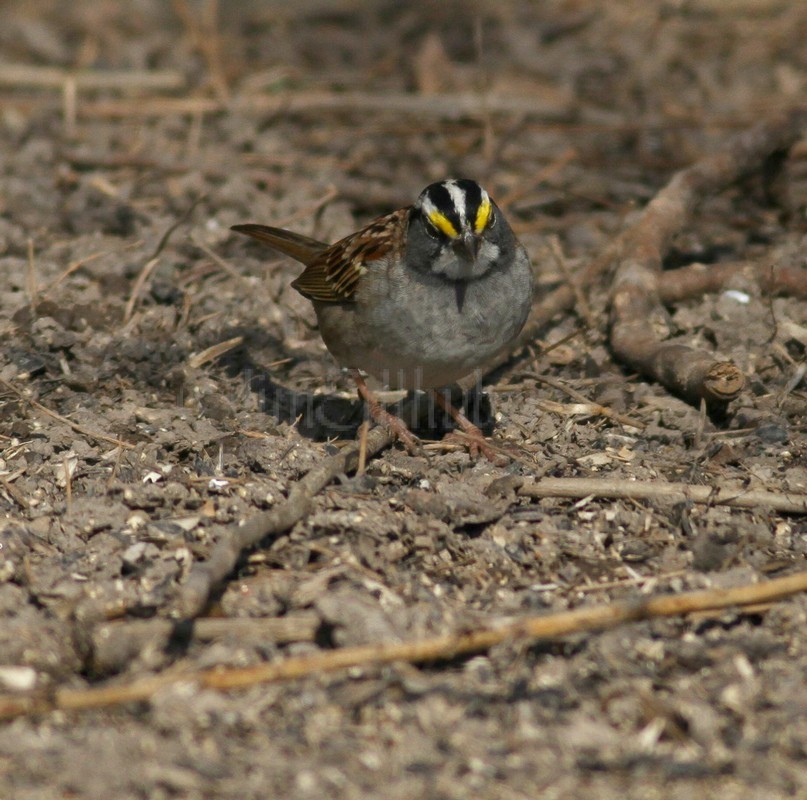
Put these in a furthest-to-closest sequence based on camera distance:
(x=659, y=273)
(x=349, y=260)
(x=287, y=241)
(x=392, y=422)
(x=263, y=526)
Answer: (x=659, y=273)
(x=287, y=241)
(x=349, y=260)
(x=392, y=422)
(x=263, y=526)

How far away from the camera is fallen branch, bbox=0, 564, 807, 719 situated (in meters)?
3.03

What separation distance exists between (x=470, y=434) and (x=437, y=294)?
632 millimetres

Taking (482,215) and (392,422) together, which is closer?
(482,215)

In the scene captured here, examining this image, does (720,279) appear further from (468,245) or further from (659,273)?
(468,245)

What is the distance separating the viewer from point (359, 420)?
508cm

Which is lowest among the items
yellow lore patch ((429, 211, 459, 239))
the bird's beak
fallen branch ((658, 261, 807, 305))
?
fallen branch ((658, 261, 807, 305))

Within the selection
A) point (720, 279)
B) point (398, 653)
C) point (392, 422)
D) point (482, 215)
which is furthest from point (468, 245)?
point (720, 279)

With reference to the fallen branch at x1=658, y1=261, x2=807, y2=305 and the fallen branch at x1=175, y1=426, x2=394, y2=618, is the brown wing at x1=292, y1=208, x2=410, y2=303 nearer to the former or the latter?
the fallen branch at x1=175, y1=426, x2=394, y2=618

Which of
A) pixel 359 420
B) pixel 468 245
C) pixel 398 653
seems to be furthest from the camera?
pixel 359 420

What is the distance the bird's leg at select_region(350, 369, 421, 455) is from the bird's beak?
76cm

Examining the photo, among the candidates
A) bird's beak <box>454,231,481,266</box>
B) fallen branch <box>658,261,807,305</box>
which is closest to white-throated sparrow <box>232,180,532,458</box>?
bird's beak <box>454,231,481,266</box>

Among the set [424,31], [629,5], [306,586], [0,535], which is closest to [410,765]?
[306,586]

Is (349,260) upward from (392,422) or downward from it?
upward

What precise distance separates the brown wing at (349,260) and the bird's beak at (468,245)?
1.27ft
